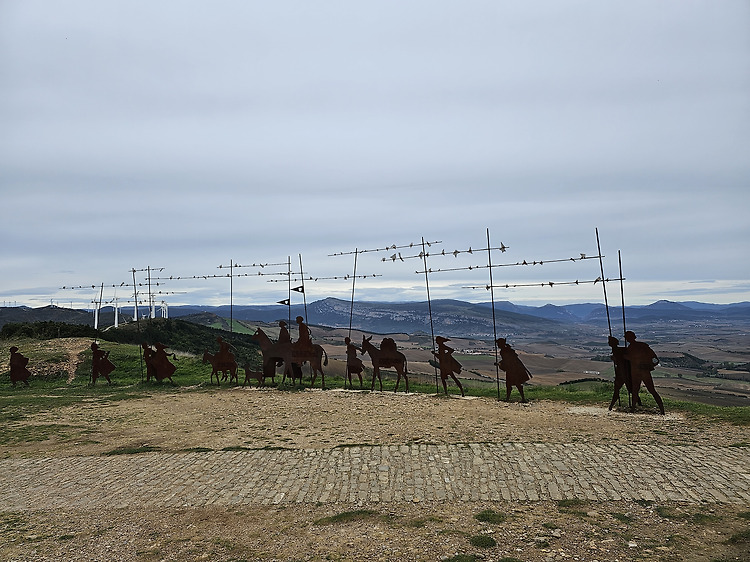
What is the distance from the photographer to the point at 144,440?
12.7 metres

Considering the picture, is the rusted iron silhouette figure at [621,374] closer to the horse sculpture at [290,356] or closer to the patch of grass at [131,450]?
the horse sculpture at [290,356]

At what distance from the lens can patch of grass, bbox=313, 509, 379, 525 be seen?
773 centimetres

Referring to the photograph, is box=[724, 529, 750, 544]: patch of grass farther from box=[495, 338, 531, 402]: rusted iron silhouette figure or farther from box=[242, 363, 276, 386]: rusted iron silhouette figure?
box=[242, 363, 276, 386]: rusted iron silhouette figure

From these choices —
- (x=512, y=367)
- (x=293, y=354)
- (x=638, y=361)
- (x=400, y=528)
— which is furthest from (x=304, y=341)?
(x=400, y=528)

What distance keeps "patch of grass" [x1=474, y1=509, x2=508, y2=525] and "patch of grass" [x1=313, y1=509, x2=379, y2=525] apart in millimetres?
1479

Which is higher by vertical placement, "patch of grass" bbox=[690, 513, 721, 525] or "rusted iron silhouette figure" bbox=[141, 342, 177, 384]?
"rusted iron silhouette figure" bbox=[141, 342, 177, 384]

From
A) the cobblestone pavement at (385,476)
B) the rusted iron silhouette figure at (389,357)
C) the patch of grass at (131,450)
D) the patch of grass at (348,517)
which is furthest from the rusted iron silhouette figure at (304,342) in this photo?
the patch of grass at (348,517)

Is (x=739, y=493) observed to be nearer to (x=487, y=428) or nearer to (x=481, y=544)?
(x=481, y=544)

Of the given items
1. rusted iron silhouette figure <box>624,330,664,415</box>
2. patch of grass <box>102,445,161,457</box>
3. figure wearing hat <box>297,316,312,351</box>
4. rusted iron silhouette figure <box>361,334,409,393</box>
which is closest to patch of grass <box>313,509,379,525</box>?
patch of grass <box>102,445,161,457</box>

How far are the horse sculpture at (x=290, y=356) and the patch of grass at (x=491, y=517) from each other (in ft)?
41.5

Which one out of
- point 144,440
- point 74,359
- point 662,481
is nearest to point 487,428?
point 662,481

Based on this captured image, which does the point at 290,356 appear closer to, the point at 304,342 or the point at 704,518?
the point at 304,342

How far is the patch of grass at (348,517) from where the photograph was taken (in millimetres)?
7727

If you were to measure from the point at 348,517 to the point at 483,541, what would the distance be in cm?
200
